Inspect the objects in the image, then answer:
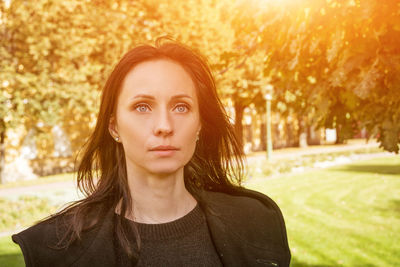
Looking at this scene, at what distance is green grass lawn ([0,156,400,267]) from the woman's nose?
18.0ft

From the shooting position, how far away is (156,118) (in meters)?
2.49

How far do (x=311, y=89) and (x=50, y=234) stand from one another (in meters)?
2.67

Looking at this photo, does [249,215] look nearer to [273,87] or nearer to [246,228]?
[246,228]

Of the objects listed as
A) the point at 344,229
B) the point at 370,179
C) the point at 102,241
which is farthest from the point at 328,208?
the point at 102,241

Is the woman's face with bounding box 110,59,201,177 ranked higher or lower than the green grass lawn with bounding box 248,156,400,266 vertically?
higher

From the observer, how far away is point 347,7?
11.9ft

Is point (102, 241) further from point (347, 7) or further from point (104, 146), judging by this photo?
point (347, 7)

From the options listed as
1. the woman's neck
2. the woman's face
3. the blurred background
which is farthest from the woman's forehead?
the blurred background

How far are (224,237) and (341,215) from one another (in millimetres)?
9169

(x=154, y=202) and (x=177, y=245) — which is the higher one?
(x=154, y=202)

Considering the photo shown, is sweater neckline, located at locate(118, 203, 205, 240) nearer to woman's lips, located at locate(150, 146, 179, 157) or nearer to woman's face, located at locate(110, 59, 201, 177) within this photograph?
woman's face, located at locate(110, 59, 201, 177)

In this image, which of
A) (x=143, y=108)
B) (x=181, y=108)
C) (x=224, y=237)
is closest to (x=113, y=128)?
(x=143, y=108)

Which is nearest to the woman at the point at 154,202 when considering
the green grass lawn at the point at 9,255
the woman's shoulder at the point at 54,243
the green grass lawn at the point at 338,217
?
the woman's shoulder at the point at 54,243

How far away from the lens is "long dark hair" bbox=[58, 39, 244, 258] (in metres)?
2.57
